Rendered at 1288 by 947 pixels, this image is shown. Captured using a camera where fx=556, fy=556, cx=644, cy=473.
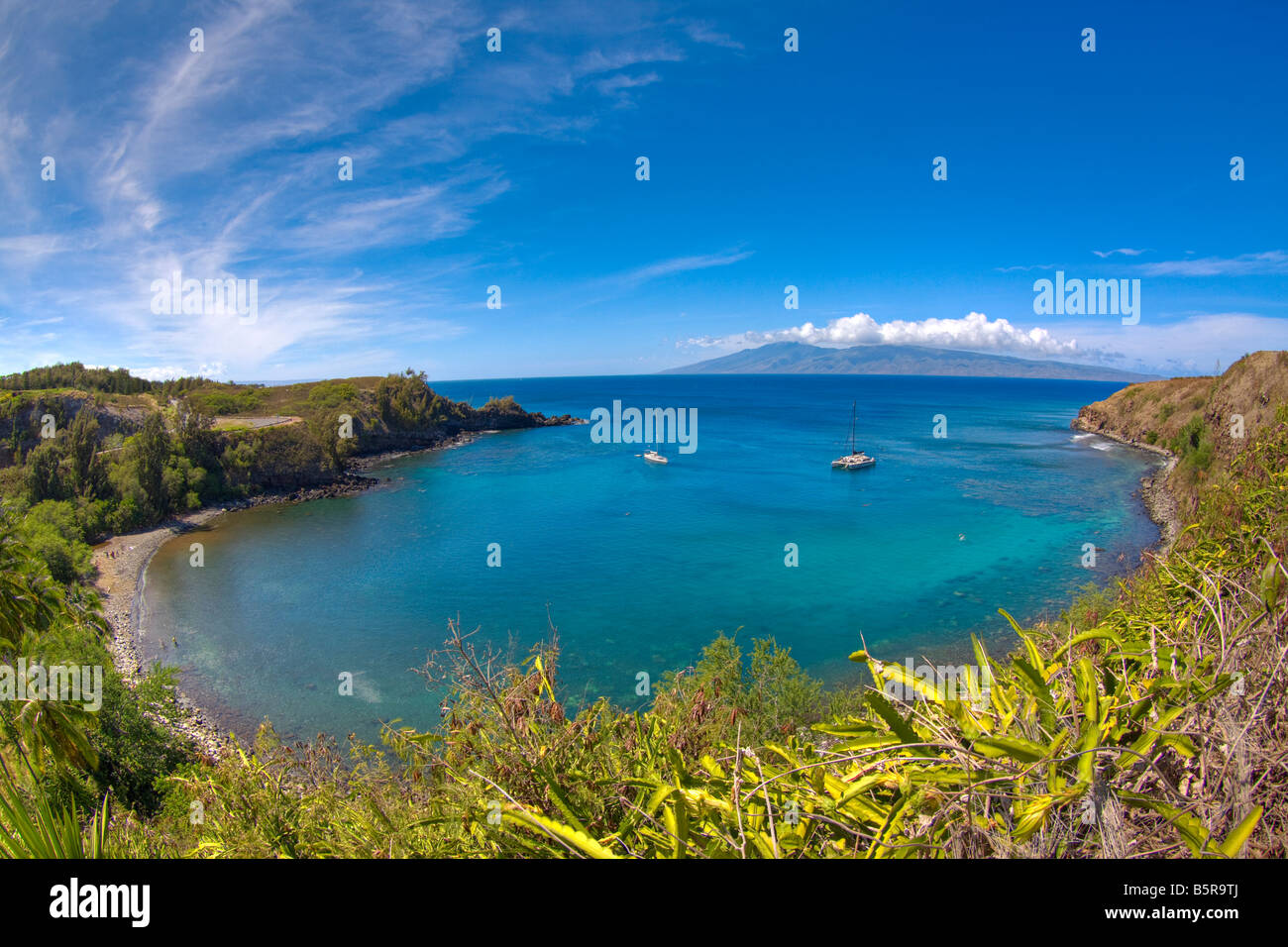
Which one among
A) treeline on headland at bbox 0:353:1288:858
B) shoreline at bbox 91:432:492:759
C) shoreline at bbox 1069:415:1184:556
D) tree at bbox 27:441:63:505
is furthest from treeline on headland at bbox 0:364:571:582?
shoreline at bbox 1069:415:1184:556

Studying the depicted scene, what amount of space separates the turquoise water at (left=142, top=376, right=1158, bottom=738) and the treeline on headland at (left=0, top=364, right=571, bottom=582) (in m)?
4.71

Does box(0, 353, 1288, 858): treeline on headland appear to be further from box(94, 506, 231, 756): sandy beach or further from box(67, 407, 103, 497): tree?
box(67, 407, 103, 497): tree

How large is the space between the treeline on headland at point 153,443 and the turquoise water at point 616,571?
471 cm

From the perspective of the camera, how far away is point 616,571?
32969 millimetres

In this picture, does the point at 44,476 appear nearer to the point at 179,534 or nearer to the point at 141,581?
the point at 179,534

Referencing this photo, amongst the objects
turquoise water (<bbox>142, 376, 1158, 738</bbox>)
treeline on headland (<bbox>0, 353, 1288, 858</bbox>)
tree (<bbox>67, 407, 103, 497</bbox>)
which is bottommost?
turquoise water (<bbox>142, 376, 1158, 738</bbox>)

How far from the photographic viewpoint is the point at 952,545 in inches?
1406

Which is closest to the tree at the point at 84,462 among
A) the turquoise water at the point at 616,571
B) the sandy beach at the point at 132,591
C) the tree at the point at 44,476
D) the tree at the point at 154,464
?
the tree at the point at 44,476

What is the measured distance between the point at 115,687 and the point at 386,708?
7317 mm

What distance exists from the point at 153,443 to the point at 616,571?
38.4 m

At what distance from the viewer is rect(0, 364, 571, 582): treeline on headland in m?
36.8

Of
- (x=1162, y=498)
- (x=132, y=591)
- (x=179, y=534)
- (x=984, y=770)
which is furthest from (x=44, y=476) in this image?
(x=1162, y=498)
